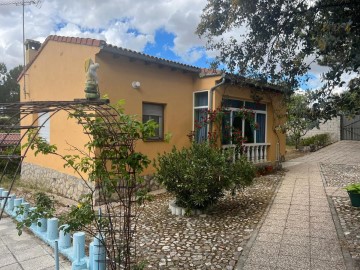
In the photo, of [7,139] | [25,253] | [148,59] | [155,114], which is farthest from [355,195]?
[7,139]

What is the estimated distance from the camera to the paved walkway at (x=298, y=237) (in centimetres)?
427

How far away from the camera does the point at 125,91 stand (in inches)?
343

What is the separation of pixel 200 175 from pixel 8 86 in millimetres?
36801

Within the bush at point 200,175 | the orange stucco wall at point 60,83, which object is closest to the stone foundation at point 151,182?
the orange stucco wall at point 60,83

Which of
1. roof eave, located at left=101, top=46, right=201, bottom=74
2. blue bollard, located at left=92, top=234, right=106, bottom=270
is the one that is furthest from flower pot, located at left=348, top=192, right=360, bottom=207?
roof eave, located at left=101, top=46, right=201, bottom=74

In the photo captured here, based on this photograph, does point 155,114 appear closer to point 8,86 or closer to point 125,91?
point 125,91

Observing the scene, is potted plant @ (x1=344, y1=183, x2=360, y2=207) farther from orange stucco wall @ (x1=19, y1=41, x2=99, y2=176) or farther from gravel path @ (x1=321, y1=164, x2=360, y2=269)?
orange stucco wall @ (x1=19, y1=41, x2=99, y2=176)

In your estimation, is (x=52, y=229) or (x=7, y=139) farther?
(x=7, y=139)

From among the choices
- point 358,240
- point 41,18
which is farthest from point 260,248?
point 41,18

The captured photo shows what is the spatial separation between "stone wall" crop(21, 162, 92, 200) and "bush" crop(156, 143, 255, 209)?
10.4 ft

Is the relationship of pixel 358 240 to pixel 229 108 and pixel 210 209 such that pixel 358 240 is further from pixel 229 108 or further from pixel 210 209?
pixel 229 108

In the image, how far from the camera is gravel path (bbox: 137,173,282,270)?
4.40 m

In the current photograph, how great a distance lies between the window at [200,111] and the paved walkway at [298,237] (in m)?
3.19

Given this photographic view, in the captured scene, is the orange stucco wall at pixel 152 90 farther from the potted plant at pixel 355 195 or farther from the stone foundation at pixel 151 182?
the potted plant at pixel 355 195
